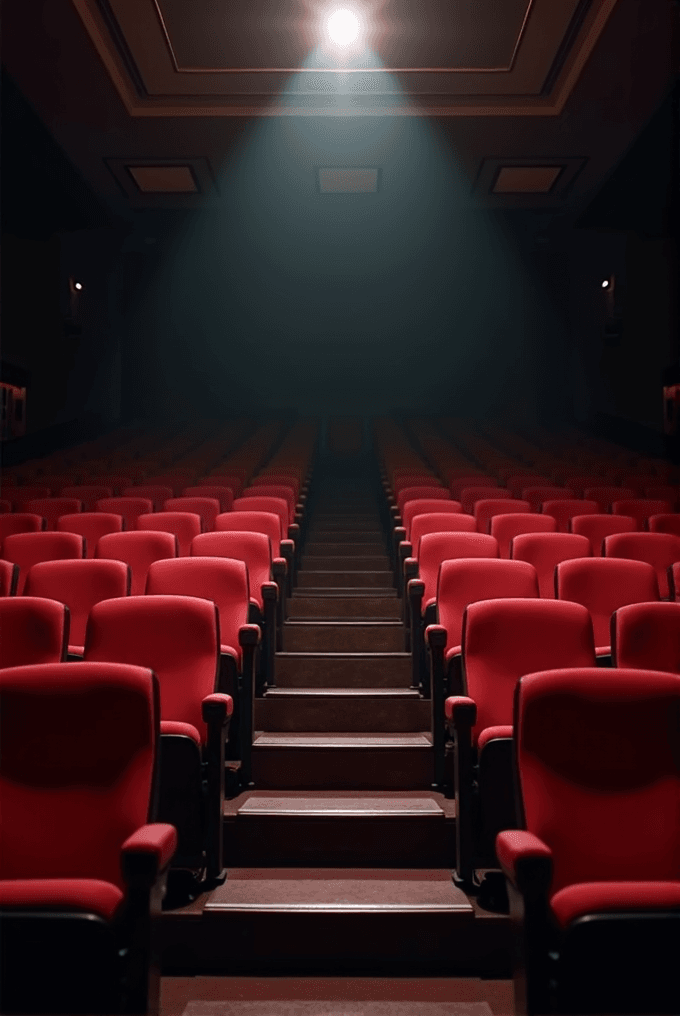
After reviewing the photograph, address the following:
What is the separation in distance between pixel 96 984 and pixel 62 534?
1.53 meters

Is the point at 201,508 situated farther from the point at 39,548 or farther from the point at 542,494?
the point at 542,494

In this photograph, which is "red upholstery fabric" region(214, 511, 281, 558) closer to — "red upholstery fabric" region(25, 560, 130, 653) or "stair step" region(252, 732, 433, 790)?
"red upholstery fabric" region(25, 560, 130, 653)

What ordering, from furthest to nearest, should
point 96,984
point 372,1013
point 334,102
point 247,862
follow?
point 334,102
point 247,862
point 372,1013
point 96,984

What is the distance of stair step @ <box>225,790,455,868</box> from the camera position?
4.71 feet

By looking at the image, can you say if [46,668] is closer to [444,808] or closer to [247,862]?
[247,862]

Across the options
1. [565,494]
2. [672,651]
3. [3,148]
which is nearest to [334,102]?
[3,148]

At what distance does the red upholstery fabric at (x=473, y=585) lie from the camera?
6.02ft

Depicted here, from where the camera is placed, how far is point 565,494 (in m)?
3.28

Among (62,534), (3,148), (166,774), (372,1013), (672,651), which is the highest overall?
(3,148)

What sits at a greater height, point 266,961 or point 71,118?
point 71,118

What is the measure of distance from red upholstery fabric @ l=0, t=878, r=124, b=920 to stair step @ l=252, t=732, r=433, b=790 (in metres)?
0.65

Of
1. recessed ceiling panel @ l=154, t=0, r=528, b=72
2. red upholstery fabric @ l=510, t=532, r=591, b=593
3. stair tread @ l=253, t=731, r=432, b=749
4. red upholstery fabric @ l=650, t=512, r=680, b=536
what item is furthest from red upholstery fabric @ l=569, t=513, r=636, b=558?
recessed ceiling panel @ l=154, t=0, r=528, b=72

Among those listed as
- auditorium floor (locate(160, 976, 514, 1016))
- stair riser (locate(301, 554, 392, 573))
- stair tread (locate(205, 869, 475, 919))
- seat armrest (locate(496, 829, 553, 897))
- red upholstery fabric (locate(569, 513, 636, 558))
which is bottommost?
auditorium floor (locate(160, 976, 514, 1016))

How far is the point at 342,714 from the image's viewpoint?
6.01ft
